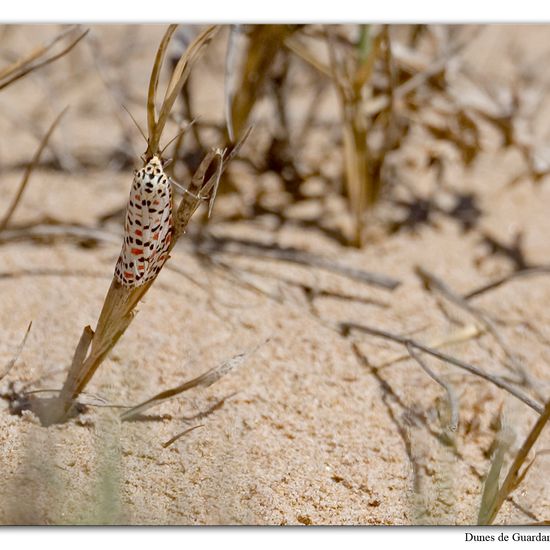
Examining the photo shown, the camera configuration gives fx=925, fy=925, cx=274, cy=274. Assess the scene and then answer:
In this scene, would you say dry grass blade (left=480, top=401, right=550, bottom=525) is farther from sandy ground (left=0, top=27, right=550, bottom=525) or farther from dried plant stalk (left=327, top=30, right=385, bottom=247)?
dried plant stalk (left=327, top=30, right=385, bottom=247)

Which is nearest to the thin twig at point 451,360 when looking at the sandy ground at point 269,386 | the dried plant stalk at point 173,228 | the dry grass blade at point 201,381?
the sandy ground at point 269,386

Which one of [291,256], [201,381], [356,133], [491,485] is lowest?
[491,485]

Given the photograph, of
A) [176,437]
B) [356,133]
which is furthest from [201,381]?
[356,133]

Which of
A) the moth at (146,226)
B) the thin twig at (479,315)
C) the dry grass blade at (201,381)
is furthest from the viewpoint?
the thin twig at (479,315)

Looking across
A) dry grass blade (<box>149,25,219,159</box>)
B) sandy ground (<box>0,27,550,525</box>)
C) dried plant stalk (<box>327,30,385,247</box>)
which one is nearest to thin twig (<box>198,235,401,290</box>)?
sandy ground (<box>0,27,550,525</box>)

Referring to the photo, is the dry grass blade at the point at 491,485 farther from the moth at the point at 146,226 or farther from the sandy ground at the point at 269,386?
the moth at the point at 146,226

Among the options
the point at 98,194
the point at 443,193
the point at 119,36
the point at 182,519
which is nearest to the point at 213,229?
the point at 98,194

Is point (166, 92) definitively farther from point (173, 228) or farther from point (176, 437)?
point (176, 437)
